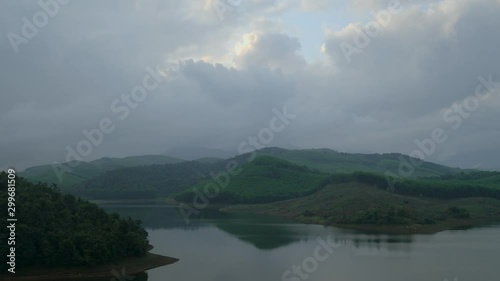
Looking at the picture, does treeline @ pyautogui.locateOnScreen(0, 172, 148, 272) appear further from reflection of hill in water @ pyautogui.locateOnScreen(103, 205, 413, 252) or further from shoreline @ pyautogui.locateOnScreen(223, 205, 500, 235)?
shoreline @ pyautogui.locateOnScreen(223, 205, 500, 235)

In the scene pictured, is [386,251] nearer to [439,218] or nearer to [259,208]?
Result: [439,218]

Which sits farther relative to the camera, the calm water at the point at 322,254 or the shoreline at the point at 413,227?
the shoreline at the point at 413,227

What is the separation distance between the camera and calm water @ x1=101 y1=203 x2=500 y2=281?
3562 cm

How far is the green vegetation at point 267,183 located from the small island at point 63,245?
237 feet

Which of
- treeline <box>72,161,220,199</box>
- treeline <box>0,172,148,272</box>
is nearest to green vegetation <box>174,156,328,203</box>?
treeline <box>72,161,220,199</box>

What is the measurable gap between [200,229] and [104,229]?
90.7 ft

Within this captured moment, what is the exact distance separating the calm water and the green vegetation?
1789 inches

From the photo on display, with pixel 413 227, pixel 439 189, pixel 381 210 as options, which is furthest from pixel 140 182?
pixel 413 227

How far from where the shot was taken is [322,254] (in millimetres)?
44312

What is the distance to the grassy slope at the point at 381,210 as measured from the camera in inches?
2749

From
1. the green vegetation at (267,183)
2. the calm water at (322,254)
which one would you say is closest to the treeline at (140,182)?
the green vegetation at (267,183)

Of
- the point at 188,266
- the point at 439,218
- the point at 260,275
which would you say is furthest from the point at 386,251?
the point at 439,218

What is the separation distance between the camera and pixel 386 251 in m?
45.9

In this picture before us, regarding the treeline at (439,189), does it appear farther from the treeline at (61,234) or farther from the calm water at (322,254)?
the treeline at (61,234)
